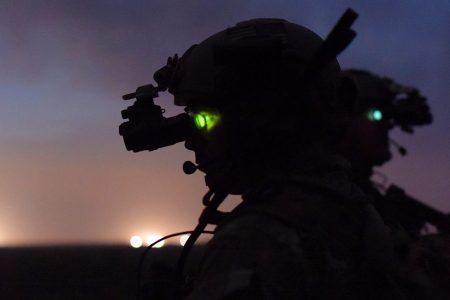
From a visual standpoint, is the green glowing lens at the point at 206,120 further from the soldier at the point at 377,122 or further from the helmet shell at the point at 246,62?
the soldier at the point at 377,122

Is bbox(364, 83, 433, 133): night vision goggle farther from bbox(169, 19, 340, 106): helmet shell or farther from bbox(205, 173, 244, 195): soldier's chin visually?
bbox(205, 173, 244, 195): soldier's chin

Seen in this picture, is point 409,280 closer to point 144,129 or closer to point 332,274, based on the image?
point 332,274

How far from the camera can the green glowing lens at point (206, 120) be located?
3.59 meters

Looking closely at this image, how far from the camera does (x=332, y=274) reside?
2865 mm

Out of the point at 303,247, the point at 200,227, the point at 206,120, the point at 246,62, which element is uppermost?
the point at 246,62

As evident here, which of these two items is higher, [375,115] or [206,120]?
[206,120]

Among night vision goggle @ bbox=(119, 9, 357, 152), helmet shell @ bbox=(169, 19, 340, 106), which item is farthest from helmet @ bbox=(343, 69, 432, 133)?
night vision goggle @ bbox=(119, 9, 357, 152)

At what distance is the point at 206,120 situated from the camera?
12.1ft

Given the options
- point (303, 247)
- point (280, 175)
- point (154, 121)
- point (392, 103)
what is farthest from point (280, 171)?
point (154, 121)

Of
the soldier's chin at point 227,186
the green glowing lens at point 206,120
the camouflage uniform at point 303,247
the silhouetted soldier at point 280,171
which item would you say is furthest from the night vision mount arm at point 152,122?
the camouflage uniform at point 303,247

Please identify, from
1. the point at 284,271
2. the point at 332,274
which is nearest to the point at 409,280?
the point at 332,274

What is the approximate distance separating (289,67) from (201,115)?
49 centimetres

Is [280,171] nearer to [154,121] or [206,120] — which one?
[206,120]

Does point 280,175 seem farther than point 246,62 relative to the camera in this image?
No
